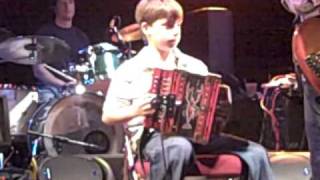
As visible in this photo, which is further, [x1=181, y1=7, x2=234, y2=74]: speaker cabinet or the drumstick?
[x1=181, y1=7, x2=234, y2=74]: speaker cabinet

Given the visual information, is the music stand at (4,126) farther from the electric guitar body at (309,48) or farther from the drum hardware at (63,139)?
the electric guitar body at (309,48)

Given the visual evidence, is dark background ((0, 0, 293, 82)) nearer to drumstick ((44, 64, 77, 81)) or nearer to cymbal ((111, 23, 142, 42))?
drumstick ((44, 64, 77, 81))

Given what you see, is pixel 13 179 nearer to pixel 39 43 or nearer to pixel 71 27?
pixel 39 43

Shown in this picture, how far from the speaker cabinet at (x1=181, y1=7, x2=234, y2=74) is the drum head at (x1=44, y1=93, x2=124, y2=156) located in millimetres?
1561

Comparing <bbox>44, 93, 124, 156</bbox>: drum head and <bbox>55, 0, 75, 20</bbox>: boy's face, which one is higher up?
<bbox>55, 0, 75, 20</bbox>: boy's face

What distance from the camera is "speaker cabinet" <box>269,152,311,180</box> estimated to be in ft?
14.3

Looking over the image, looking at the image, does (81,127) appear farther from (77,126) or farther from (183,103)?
(183,103)

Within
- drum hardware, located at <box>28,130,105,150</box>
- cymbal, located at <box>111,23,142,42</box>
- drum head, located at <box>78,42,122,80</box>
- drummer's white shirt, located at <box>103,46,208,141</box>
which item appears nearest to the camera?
drummer's white shirt, located at <box>103,46,208,141</box>

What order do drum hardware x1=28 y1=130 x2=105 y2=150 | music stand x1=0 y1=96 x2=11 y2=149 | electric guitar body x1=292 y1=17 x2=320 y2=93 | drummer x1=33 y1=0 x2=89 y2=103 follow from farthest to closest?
1. drummer x1=33 y1=0 x2=89 y2=103
2. drum hardware x1=28 y1=130 x2=105 y2=150
3. music stand x1=0 y1=96 x2=11 y2=149
4. electric guitar body x1=292 y1=17 x2=320 y2=93

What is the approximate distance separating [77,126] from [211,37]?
187 cm

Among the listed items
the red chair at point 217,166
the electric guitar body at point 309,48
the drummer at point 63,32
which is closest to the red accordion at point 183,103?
the red chair at point 217,166

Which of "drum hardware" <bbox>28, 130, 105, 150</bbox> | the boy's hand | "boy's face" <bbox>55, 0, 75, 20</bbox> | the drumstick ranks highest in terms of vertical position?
"boy's face" <bbox>55, 0, 75, 20</bbox>

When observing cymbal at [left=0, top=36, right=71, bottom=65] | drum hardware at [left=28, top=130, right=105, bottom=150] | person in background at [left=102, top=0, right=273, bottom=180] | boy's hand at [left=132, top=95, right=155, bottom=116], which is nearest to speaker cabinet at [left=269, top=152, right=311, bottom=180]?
person in background at [left=102, top=0, right=273, bottom=180]

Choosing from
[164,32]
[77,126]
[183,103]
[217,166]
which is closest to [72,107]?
[77,126]
